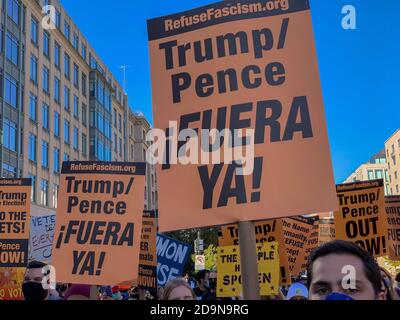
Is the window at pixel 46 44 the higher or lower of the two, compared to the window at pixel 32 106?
higher

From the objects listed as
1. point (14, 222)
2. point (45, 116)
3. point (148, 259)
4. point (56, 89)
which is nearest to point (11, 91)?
point (45, 116)

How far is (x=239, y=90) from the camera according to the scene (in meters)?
3.23

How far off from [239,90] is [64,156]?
146ft

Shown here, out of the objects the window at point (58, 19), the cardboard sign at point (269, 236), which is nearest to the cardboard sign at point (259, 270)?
the cardboard sign at point (269, 236)

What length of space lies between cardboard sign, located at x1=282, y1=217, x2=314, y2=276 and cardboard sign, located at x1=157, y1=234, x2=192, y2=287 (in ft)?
5.80

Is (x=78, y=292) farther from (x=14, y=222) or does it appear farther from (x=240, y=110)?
(x=240, y=110)

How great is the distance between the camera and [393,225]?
33.6 ft

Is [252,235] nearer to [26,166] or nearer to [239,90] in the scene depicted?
[239,90]

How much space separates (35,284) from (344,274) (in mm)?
4824

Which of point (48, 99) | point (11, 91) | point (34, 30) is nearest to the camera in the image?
point (11, 91)

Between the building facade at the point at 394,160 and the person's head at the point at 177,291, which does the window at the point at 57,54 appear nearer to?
the person's head at the point at 177,291

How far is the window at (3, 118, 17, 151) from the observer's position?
3422 cm

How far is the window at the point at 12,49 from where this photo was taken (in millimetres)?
35469

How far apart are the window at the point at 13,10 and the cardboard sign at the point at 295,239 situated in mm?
30977
